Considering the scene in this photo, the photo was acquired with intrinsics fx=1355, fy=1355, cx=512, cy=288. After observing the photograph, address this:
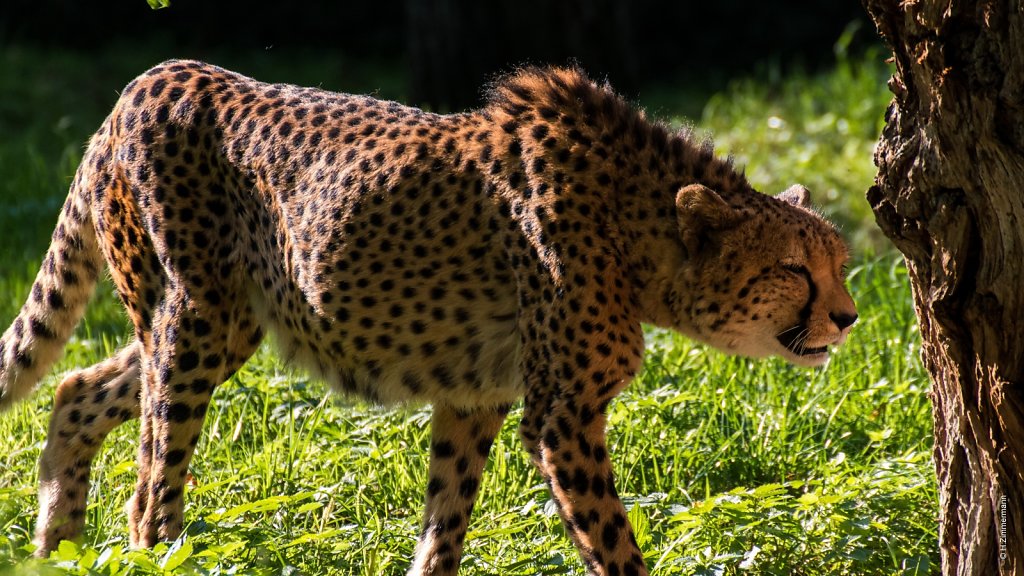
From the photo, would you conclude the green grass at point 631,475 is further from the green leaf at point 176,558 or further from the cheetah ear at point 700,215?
the cheetah ear at point 700,215

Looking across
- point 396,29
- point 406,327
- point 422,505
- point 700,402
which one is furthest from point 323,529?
point 396,29

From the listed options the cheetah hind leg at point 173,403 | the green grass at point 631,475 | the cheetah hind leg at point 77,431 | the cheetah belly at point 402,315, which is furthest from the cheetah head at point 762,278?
the cheetah hind leg at point 77,431

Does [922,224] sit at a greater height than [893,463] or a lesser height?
greater

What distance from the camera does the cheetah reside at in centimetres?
334

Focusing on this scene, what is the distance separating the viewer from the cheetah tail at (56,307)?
4117 mm

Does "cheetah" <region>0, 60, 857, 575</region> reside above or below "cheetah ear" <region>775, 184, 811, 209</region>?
below

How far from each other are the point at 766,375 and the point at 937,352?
1688mm

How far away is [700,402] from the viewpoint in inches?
168

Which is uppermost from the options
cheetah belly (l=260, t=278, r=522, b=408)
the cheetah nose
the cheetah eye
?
the cheetah eye

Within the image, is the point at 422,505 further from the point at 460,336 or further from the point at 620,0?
the point at 620,0

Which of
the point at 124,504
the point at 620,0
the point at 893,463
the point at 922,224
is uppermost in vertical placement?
the point at 620,0

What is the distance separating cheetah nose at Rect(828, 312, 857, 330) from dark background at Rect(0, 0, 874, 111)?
Answer: 646 centimetres

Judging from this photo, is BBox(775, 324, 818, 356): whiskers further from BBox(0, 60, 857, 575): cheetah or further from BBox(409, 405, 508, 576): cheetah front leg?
BBox(409, 405, 508, 576): cheetah front leg

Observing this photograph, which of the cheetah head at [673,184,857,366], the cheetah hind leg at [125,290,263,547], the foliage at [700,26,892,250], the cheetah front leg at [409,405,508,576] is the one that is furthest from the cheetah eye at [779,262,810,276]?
the foliage at [700,26,892,250]
